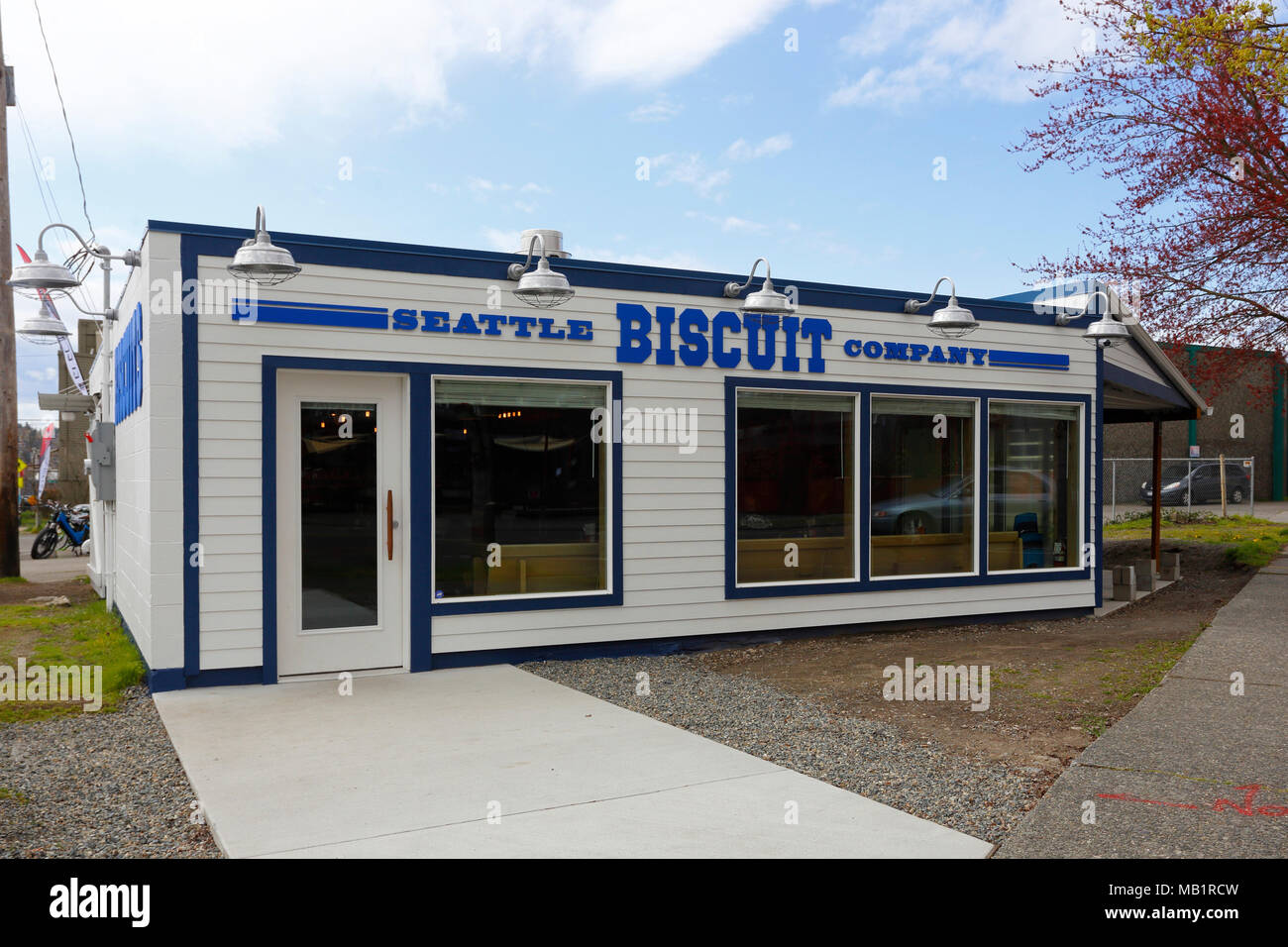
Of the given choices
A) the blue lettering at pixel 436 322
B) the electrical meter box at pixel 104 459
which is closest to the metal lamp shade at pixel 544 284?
the blue lettering at pixel 436 322

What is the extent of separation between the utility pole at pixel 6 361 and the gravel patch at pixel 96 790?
960 centimetres

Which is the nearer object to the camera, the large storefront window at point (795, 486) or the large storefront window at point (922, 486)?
the large storefront window at point (795, 486)

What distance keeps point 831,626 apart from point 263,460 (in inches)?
200

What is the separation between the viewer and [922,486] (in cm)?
982

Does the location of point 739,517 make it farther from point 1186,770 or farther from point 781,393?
point 1186,770

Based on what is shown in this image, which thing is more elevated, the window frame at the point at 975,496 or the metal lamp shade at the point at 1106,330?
the metal lamp shade at the point at 1106,330

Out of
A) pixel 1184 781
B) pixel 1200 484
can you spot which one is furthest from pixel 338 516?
pixel 1200 484

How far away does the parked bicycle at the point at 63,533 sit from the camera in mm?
18531

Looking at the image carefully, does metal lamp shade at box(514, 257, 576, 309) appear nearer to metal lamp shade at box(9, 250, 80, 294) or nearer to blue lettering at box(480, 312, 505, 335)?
blue lettering at box(480, 312, 505, 335)

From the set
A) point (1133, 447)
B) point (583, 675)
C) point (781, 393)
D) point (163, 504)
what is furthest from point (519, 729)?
point (1133, 447)

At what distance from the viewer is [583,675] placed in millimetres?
7586

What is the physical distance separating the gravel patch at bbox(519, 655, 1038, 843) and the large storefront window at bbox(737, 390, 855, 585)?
1.39 metres

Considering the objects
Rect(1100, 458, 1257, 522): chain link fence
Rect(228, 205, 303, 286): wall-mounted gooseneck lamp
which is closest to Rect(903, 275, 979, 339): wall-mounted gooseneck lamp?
Rect(228, 205, 303, 286): wall-mounted gooseneck lamp

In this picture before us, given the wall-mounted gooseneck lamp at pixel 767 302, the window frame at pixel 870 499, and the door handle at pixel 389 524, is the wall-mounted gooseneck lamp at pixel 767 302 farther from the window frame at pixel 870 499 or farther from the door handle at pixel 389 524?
the door handle at pixel 389 524
